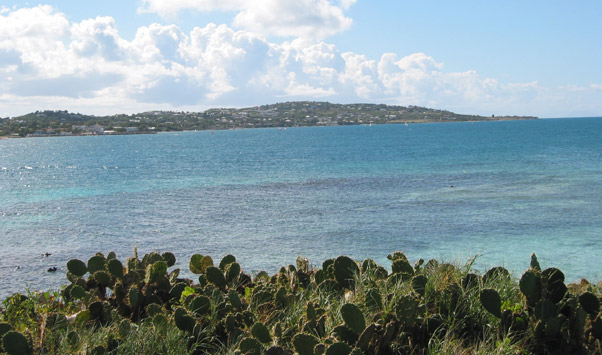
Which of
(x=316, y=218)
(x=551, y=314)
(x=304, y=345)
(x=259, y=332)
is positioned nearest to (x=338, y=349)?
(x=304, y=345)

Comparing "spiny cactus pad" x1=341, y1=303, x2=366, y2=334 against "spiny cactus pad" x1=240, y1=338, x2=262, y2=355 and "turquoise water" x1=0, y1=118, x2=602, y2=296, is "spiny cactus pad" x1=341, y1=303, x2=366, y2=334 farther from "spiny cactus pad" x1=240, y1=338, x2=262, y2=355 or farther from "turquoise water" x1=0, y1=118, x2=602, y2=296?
"turquoise water" x1=0, y1=118, x2=602, y2=296

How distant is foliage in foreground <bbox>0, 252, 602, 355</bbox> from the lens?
456 cm

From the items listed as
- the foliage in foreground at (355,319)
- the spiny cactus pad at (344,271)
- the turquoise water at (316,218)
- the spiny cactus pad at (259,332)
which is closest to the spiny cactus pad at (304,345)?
the foliage in foreground at (355,319)

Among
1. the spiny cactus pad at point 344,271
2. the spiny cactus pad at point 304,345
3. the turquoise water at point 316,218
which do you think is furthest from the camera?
the turquoise water at point 316,218

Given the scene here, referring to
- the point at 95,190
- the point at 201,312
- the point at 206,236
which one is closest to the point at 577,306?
the point at 201,312

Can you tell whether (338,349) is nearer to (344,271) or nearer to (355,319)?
(355,319)

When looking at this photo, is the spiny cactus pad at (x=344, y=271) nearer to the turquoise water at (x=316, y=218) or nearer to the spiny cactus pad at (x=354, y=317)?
the spiny cactus pad at (x=354, y=317)

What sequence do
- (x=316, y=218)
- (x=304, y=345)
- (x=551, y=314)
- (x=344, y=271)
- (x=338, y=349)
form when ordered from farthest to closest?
(x=316, y=218) < (x=344, y=271) < (x=551, y=314) < (x=304, y=345) < (x=338, y=349)

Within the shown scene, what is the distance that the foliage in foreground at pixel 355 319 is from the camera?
456cm

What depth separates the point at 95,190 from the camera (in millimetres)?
37875

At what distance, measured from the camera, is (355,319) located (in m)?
4.47

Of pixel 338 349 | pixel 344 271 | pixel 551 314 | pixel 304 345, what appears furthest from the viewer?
pixel 344 271

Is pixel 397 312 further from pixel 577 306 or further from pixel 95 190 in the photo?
pixel 95 190

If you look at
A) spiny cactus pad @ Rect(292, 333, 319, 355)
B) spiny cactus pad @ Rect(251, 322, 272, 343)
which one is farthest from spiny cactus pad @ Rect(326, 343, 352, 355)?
spiny cactus pad @ Rect(251, 322, 272, 343)
